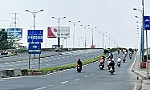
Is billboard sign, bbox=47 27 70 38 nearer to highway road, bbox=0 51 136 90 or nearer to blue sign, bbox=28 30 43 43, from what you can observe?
blue sign, bbox=28 30 43 43

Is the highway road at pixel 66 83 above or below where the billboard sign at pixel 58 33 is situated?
below

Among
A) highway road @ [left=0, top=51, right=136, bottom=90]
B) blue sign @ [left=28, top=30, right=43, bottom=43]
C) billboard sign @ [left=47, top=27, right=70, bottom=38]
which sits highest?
billboard sign @ [left=47, top=27, right=70, bottom=38]

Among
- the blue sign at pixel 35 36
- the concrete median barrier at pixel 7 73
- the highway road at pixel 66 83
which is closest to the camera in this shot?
the highway road at pixel 66 83

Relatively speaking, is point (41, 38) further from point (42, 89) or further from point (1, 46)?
point (1, 46)

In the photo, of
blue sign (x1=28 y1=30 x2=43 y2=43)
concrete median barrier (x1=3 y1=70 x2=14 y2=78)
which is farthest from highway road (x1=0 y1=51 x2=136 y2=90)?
blue sign (x1=28 y1=30 x2=43 y2=43)

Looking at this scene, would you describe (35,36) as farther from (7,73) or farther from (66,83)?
(66,83)

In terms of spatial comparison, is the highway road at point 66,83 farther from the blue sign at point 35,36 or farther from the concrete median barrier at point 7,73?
the blue sign at point 35,36

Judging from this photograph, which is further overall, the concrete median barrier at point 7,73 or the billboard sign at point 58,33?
the billboard sign at point 58,33

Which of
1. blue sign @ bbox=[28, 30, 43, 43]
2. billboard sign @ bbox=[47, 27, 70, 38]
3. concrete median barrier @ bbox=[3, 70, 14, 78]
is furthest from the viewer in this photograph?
billboard sign @ bbox=[47, 27, 70, 38]

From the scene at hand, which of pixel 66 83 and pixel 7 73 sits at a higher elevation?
pixel 7 73

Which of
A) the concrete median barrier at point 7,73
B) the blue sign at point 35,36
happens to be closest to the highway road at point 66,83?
the concrete median barrier at point 7,73

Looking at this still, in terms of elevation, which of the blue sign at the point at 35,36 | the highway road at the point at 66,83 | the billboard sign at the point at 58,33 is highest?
the billboard sign at the point at 58,33

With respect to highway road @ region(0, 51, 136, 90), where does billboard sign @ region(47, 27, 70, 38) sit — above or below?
above

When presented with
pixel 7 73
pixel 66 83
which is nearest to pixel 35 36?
pixel 7 73
